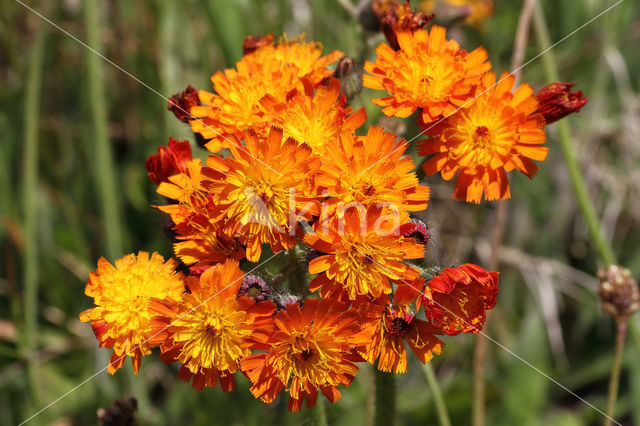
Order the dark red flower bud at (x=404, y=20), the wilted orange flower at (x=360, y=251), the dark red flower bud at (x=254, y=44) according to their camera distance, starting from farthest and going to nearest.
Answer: the dark red flower bud at (x=254, y=44), the dark red flower bud at (x=404, y=20), the wilted orange flower at (x=360, y=251)

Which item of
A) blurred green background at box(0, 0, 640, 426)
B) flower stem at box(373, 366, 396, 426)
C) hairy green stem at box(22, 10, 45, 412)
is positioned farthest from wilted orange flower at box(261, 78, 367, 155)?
hairy green stem at box(22, 10, 45, 412)

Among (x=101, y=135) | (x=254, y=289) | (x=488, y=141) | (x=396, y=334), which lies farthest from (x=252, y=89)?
(x=101, y=135)

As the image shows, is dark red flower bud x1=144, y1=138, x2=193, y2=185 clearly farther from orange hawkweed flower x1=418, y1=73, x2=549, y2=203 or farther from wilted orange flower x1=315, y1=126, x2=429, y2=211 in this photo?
orange hawkweed flower x1=418, y1=73, x2=549, y2=203

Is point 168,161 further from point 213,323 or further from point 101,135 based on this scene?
point 101,135

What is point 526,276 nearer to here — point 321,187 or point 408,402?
point 408,402

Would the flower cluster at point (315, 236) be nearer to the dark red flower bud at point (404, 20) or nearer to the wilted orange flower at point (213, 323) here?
the wilted orange flower at point (213, 323)

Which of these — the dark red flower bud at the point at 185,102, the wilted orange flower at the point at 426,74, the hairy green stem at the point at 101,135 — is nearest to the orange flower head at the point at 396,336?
the wilted orange flower at the point at 426,74
